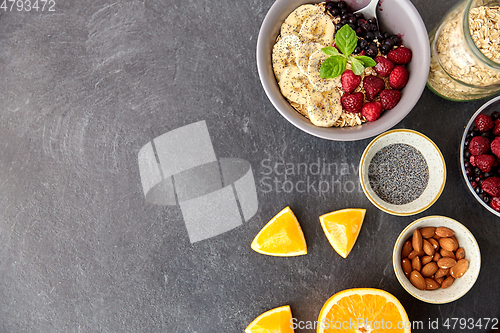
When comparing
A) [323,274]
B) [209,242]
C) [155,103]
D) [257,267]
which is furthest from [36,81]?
[323,274]

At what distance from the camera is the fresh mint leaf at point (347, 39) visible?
3.24 feet

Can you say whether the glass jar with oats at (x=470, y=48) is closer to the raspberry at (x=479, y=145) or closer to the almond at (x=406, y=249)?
the raspberry at (x=479, y=145)

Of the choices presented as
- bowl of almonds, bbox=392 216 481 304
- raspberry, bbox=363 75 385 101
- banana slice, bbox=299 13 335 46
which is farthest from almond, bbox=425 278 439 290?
banana slice, bbox=299 13 335 46

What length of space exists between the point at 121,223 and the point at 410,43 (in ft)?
4.15

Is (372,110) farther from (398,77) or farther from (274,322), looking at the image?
(274,322)

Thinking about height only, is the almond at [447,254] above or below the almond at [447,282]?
above

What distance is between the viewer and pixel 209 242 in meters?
1.26

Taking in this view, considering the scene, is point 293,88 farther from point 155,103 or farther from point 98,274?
point 98,274

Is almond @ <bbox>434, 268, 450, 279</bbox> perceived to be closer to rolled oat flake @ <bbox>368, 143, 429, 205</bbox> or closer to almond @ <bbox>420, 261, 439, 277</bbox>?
almond @ <bbox>420, 261, 439, 277</bbox>

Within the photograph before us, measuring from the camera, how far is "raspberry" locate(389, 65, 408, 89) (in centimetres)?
102

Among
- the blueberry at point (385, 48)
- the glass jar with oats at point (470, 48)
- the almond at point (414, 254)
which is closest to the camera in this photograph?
the glass jar with oats at point (470, 48)

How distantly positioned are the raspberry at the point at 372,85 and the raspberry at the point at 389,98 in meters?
0.02

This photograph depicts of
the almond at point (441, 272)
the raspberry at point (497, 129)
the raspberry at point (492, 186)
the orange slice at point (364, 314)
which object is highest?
the raspberry at point (497, 129)

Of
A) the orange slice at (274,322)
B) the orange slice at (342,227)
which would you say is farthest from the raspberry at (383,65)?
the orange slice at (274,322)
